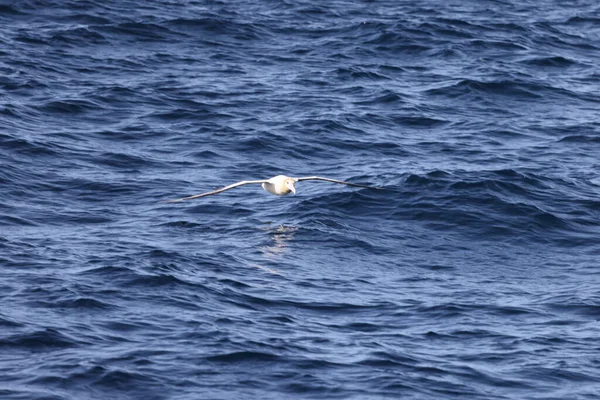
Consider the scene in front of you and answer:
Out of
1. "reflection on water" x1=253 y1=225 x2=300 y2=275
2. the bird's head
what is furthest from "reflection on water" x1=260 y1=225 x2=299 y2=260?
the bird's head

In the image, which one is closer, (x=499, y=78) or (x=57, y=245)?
(x=57, y=245)

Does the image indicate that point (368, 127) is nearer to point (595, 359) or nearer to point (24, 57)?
point (24, 57)

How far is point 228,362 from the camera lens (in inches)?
753

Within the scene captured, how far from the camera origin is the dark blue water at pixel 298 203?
1928cm

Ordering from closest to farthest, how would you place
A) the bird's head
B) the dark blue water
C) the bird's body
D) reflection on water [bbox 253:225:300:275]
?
the dark blue water
reflection on water [bbox 253:225:300:275]
the bird's head
the bird's body

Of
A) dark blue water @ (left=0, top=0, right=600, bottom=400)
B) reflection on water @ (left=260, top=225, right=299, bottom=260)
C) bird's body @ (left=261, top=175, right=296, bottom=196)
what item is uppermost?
bird's body @ (left=261, top=175, right=296, bottom=196)

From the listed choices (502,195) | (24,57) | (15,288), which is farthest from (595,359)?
(24,57)

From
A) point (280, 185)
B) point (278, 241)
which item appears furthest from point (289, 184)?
point (278, 241)

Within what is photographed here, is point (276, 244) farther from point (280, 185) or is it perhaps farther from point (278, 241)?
point (280, 185)

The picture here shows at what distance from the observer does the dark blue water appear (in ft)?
63.3

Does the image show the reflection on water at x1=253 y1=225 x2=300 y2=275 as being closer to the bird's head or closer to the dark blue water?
the dark blue water

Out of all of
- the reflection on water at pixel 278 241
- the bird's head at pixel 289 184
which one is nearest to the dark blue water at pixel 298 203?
the reflection on water at pixel 278 241

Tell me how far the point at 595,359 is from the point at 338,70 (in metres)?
19.4

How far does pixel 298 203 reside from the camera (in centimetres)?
2766
